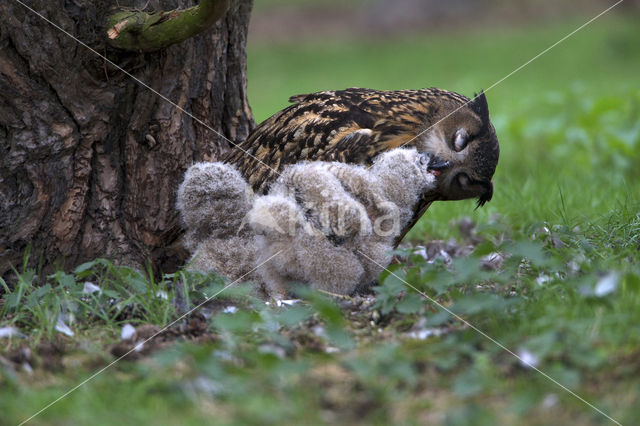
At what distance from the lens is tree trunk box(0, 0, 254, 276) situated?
329 centimetres

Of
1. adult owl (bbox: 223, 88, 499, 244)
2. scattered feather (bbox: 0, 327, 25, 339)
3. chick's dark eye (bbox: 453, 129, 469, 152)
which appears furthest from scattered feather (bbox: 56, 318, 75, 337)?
chick's dark eye (bbox: 453, 129, 469, 152)

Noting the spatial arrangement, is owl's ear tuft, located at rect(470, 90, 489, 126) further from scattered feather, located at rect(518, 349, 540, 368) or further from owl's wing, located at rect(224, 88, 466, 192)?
scattered feather, located at rect(518, 349, 540, 368)

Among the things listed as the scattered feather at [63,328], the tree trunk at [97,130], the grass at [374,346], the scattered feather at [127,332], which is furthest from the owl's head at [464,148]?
the scattered feather at [63,328]

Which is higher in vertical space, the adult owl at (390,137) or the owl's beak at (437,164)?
the adult owl at (390,137)

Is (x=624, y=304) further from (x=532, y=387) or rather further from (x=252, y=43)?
(x=252, y=43)

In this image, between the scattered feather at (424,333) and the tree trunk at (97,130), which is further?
the tree trunk at (97,130)

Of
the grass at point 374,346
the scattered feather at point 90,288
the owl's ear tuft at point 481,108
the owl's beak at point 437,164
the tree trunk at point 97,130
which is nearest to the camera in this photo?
the grass at point 374,346

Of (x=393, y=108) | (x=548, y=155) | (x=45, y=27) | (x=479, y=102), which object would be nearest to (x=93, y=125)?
(x=45, y=27)

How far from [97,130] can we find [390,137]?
148 centimetres

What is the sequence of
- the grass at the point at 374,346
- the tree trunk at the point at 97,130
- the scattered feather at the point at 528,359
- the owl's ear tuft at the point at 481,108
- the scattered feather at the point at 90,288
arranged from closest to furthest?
1. the grass at the point at 374,346
2. the scattered feather at the point at 528,359
3. the scattered feather at the point at 90,288
4. the tree trunk at the point at 97,130
5. the owl's ear tuft at the point at 481,108

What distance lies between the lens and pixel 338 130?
3562 millimetres

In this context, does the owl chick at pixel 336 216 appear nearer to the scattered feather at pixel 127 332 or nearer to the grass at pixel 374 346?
the grass at pixel 374 346

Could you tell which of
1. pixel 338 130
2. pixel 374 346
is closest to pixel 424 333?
pixel 374 346

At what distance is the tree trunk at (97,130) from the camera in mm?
3287
